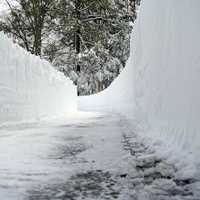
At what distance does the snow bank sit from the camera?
21.3 ft

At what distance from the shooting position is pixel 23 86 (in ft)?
24.3

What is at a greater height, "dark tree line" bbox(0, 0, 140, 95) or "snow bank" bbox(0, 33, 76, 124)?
"dark tree line" bbox(0, 0, 140, 95)

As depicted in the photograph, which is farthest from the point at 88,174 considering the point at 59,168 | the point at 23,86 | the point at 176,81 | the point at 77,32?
the point at 77,32

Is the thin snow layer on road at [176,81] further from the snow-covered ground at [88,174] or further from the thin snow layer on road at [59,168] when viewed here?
the thin snow layer on road at [59,168]

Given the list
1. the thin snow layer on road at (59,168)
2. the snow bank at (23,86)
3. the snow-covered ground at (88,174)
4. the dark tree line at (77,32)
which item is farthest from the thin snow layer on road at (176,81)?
the dark tree line at (77,32)

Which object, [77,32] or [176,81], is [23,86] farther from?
[77,32]

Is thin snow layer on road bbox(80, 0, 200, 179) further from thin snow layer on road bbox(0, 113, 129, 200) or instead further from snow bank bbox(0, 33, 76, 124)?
snow bank bbox(0, 33, 76, 124)

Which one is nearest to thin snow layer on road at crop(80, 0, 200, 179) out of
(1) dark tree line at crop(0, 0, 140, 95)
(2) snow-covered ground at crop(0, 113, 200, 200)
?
(2) snow-covered ground at crop(0, 113, 200, 200)

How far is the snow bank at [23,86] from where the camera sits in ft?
21.3

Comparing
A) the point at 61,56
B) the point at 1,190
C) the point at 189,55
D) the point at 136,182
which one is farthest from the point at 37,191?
the point at 61,56

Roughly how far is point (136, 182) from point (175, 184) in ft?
0.74

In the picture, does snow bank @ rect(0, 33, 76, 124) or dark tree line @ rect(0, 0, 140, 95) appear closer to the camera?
snow bank @ rect(0, 33, 76, 124)

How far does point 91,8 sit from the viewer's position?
81.8 ft

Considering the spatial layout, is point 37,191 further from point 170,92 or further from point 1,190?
point 170,92
